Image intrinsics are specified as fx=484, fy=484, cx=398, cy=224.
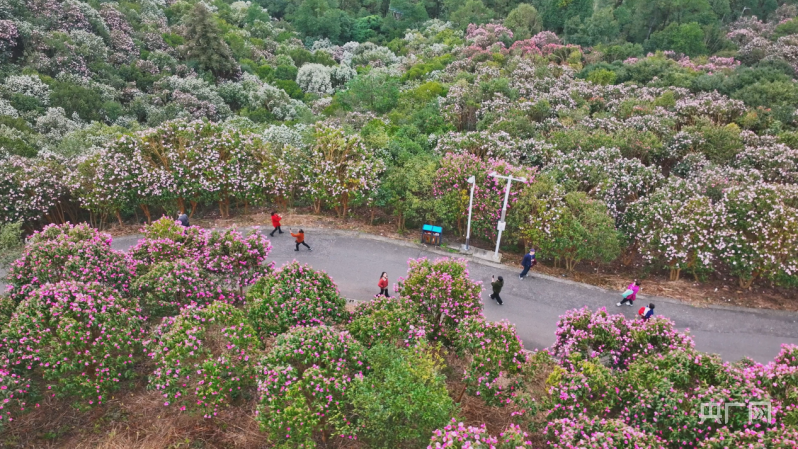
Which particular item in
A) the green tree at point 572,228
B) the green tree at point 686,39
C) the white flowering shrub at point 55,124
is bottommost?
the green tree at point 572,228

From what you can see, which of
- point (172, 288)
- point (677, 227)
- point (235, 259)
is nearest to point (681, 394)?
point (677, 227)

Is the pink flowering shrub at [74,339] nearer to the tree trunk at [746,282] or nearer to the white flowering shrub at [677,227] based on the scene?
the white flowering shrub at [677,227]

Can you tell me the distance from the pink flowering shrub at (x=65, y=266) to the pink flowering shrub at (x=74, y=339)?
4.70 feet

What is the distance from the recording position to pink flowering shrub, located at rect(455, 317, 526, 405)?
9.09m

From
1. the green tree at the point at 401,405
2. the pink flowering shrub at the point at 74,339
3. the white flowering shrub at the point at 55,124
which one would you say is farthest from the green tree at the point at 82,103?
the green tree at the point at 401,405

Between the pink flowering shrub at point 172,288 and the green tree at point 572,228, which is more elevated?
the green tree at point 572,228

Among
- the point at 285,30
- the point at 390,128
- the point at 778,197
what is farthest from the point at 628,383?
the point at 285,30

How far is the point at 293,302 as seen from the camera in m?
10.3

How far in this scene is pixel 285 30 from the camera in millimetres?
54594

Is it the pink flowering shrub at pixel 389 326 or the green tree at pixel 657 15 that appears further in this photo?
the green tree at pixel 657 15

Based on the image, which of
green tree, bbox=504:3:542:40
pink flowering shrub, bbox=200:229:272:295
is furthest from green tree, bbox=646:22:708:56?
pink flowering shrub, bbox=200:229:272:295

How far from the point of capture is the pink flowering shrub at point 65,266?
11.0m

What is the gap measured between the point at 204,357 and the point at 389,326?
3561mm

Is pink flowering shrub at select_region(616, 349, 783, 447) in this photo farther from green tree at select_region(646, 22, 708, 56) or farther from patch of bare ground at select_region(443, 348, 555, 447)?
green tree at select_region(646, 22, 708, 56)
